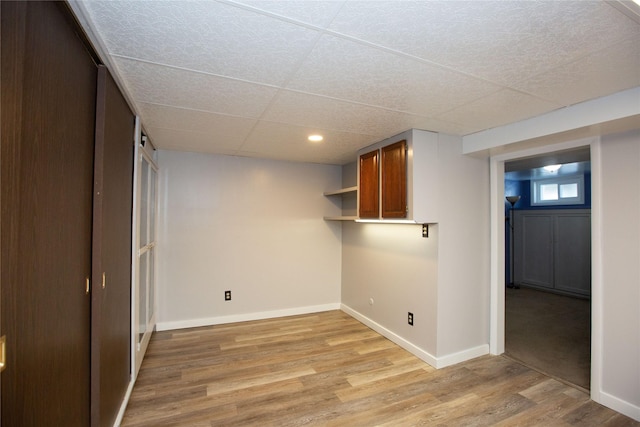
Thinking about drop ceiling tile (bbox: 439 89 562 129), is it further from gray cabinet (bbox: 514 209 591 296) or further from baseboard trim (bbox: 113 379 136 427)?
gray cabinet (bbox: 514 209 591 296)

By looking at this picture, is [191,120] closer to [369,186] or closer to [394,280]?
[369,186]

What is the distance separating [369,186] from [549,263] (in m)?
4.97

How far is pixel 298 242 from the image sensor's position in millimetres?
4355

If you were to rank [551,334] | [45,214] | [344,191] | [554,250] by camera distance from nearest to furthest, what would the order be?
[45,214]
[551,334]
[344,191]
[554,250]

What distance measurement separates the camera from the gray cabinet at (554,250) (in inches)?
209

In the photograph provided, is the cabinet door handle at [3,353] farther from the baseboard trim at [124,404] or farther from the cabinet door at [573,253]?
the cabinet door at [573,253]

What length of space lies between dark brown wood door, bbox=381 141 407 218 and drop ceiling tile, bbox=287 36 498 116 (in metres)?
0.68

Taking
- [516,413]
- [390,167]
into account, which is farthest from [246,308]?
[516,413]

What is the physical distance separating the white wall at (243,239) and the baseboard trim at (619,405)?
3043mm

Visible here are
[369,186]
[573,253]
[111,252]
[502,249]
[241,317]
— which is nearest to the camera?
[111,252]

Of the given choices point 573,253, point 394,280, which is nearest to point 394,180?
point 394,280

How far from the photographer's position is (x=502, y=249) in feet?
10.3

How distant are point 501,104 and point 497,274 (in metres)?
1.86

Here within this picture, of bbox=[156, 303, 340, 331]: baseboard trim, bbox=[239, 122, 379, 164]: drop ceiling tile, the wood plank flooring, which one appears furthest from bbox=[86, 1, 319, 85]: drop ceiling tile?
bbox=[156, 303, 340, 331]: baseboard trim
